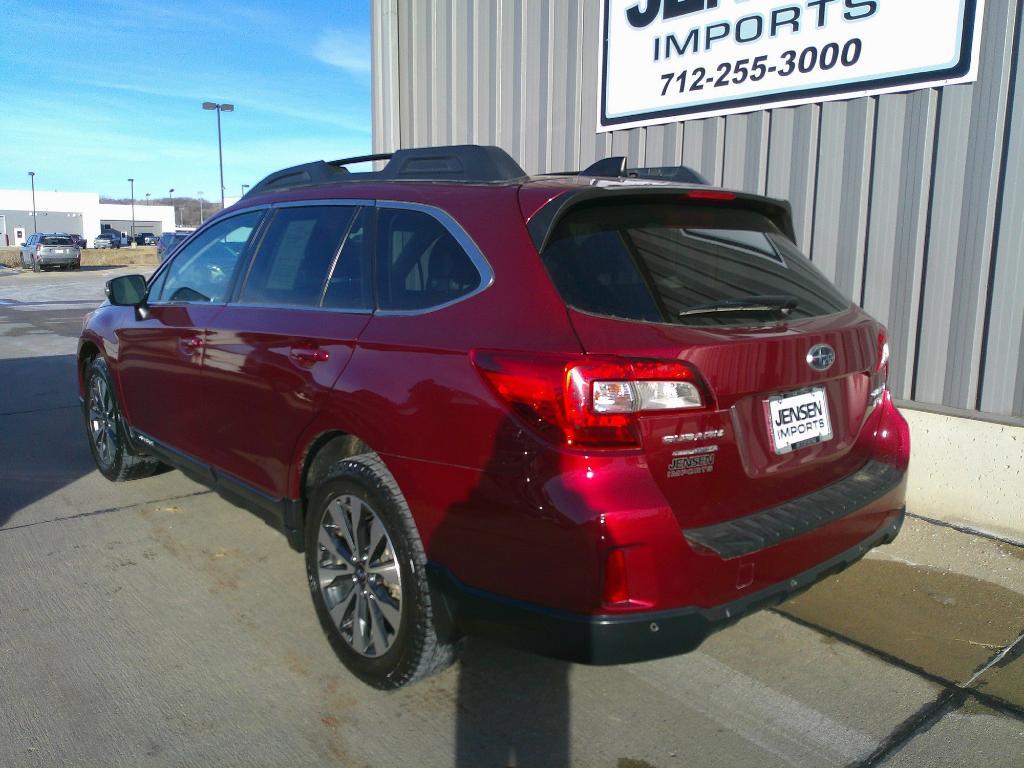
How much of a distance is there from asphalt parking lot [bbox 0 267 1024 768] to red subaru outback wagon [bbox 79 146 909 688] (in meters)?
0.29

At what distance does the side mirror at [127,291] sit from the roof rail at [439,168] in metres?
1.35

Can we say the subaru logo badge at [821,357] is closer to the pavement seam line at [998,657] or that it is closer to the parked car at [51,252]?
the pavement seam line at [998,657]

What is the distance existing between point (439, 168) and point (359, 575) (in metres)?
1.56

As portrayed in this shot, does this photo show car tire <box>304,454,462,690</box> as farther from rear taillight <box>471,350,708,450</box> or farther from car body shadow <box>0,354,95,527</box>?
car body shadow <box>0,354,95,527</box>

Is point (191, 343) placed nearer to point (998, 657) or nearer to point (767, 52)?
point (998, 657)

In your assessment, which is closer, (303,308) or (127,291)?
(303,308)

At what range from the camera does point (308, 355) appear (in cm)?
317

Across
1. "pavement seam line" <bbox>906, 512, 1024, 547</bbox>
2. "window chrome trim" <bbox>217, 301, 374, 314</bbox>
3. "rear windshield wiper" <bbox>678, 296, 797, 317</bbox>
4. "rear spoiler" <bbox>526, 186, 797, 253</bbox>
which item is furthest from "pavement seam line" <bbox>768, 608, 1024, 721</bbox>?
"window chrome trim" <bbox>217, 301, 374, 314</bbox>

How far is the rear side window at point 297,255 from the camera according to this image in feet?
11.1

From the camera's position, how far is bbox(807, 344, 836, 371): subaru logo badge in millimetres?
2697

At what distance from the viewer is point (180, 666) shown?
125 inches

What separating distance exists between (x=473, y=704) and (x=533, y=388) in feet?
4.14

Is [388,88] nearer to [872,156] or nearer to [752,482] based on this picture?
[872,156]

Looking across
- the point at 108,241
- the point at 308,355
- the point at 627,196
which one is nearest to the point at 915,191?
the point at 627,196
